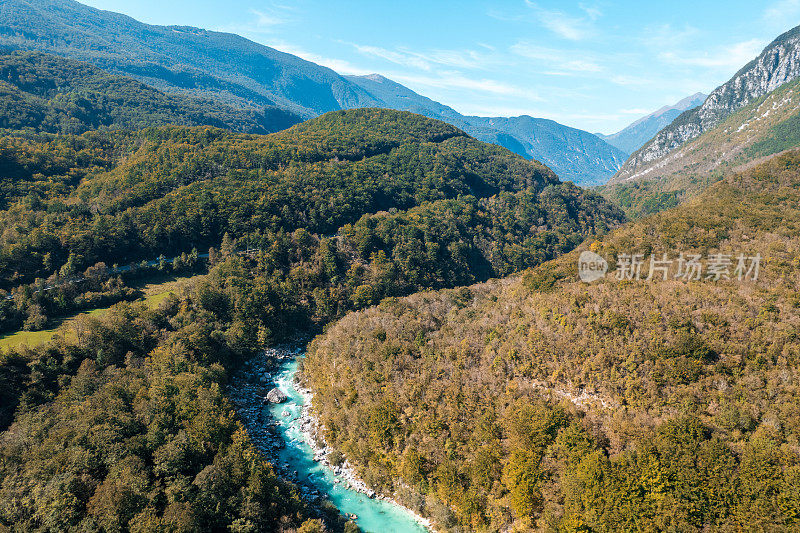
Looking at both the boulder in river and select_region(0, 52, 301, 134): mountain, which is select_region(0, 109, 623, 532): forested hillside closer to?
the boulder in river

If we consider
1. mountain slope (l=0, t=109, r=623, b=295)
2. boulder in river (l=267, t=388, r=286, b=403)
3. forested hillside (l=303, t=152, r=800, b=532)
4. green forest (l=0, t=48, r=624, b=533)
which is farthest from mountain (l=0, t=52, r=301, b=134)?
forested hillside (l=303, t=152, r=800, b=532)

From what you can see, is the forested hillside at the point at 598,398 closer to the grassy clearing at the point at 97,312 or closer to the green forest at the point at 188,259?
the green forest at the point at 188,259

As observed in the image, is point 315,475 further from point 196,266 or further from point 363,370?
point 196,266

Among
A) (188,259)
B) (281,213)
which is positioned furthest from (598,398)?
(281,213)

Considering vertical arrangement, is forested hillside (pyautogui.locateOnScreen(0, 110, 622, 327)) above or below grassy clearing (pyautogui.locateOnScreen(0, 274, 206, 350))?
above

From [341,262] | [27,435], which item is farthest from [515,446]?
[341,262]

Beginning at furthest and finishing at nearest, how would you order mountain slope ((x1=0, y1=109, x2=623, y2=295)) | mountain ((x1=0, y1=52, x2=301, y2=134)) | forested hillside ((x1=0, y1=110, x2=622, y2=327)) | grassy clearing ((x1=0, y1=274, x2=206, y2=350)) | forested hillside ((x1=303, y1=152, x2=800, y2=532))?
1. mountain ((x1=0, y1=52, x2=301, y2=134))
2. mountain slope ((x1=0, y1=109, x2=623, y2=295))
3. forested hillside ((x1=0, y1=110, x2=622, y2=327))
4. grassy clearing ((x1=0, y1=274, x2=206, y2=350))
5. forested hillside ((x1=303, y1=152, x2=800, y2=532))

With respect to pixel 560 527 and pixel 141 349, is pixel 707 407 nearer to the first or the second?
pixel 560 527
